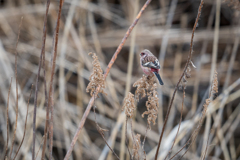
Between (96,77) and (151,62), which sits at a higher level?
(151,62)

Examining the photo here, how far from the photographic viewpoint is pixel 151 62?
1.60 m

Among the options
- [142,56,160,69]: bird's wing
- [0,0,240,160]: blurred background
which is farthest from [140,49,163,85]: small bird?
[0,0,240,160]: blurred background

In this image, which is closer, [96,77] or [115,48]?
[96,77]

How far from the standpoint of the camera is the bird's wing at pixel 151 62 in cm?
154

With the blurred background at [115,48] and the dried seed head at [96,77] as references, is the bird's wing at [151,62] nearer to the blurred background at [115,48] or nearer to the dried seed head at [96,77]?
the dried seed head at [96,77]

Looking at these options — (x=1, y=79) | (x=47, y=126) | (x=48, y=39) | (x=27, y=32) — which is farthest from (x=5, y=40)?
(x=47, y=126)

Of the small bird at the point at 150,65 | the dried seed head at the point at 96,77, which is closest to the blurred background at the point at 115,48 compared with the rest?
the small bird at the point at 150,65

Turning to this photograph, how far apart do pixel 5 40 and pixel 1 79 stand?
2.63 ft

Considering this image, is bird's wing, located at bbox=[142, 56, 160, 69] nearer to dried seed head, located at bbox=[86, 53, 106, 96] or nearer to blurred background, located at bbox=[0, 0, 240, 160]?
dried seed head, located at bbox=[86, 53, 106, 96]

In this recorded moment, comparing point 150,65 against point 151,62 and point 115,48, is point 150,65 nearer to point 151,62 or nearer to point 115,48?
point 151,62

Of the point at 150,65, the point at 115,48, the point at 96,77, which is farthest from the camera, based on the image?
the point at 115,48

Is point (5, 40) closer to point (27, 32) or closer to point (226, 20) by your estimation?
point (27, 32)

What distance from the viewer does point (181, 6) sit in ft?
11.7

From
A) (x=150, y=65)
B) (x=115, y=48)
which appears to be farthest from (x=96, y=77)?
(x=115, y=48)
